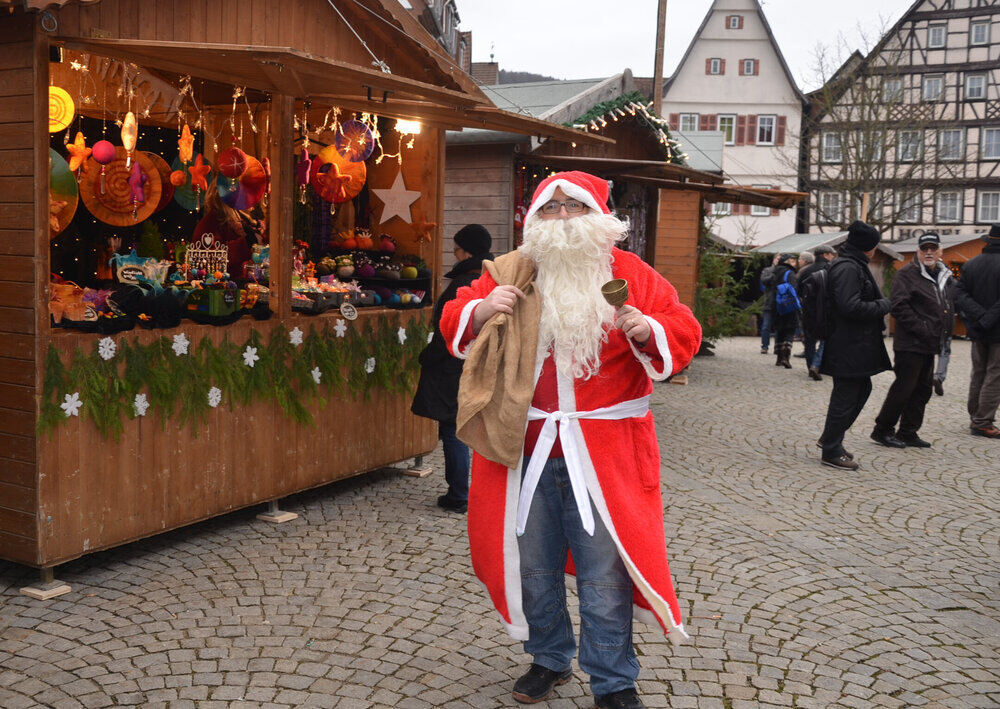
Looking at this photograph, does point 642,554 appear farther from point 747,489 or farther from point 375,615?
point 747,489

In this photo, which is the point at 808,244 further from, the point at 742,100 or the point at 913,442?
the point at 742,100

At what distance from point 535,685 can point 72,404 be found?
256cm

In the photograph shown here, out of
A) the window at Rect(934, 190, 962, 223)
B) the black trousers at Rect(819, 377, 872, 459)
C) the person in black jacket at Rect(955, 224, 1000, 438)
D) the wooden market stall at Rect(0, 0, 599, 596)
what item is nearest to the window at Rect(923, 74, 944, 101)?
the window at Rect(934, 190, 962, 223)

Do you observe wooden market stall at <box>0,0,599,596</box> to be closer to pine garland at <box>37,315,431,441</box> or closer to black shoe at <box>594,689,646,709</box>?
pine garland at <box>37,315,431,441</box>

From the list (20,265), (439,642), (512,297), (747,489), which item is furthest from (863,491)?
(20,265)

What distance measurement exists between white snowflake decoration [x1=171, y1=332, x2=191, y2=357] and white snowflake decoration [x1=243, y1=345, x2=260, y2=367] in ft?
1.44

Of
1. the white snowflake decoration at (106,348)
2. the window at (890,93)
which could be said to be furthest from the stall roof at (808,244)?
the white snowflake decoration at (106,348)

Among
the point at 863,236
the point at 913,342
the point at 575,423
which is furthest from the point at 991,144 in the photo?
the point at 575,423

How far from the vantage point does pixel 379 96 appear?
5988 mm

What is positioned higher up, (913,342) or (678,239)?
(678,239)

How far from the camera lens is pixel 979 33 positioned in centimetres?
3712

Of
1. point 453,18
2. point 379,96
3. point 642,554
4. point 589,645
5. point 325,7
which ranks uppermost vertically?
point 453,18

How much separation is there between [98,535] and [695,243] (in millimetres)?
10604

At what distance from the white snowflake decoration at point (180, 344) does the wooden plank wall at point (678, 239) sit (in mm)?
9575
